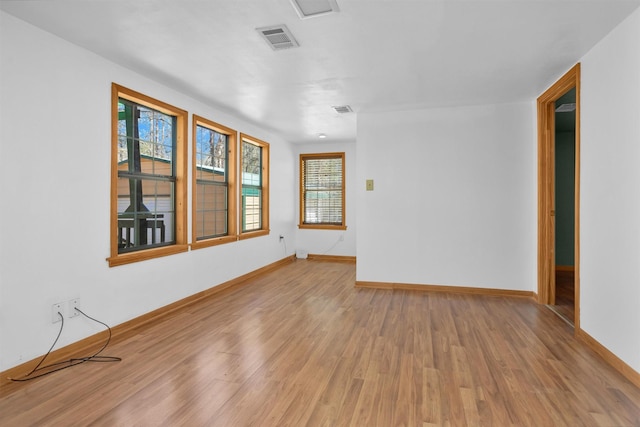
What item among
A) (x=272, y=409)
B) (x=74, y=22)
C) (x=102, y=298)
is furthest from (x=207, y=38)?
(x=272, y=409)

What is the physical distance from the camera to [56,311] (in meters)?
2.67

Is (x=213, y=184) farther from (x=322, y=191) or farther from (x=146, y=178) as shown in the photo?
(x=322, y=191)

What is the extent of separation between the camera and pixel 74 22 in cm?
248

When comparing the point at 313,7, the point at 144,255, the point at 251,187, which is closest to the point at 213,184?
the point at 251,187

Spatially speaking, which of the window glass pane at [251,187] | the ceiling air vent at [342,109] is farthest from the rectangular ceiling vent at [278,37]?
the window glass pane at [251,187]

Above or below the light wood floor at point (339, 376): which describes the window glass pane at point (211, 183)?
above

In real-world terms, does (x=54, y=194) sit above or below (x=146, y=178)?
below

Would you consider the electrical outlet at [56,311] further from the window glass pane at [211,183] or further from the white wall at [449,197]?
the white wall at [449,197]

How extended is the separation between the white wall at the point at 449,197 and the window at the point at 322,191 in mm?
2288

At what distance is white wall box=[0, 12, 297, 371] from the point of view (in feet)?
7.80

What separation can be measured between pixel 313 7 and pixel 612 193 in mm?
2558

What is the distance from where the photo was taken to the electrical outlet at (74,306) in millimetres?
2777

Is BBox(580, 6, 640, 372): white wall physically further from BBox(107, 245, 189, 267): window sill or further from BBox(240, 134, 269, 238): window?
BBox(240, 134, 269, 238): window

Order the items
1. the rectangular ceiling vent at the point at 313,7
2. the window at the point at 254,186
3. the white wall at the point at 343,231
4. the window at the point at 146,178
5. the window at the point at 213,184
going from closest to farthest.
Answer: the rectangular ceiling vent at the point at 313,7
the window at the point at 146,178
the window at the point at 213,184
the window at the point at 254,186
the white wall at the point at 343,231
